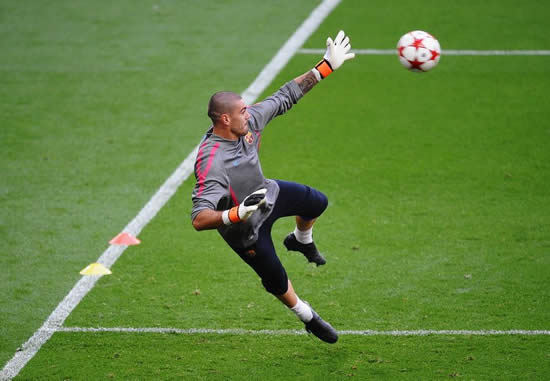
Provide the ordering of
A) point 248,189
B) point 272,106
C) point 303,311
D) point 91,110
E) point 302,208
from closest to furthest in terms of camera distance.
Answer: point 248,189 → point 303,311 → point 272,106 → point 302,208 → point 91,110

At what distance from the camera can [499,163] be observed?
1079 cm

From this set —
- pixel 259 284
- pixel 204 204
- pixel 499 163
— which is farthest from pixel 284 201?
pixel 499 163

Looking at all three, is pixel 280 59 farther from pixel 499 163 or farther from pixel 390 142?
pixel 499 163

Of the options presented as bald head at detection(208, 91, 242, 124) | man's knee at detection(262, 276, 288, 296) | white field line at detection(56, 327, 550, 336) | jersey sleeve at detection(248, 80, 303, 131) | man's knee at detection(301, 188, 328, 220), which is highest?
bald head at detection(208, 91, 242, 124)

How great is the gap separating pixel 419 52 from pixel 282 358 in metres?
3.21

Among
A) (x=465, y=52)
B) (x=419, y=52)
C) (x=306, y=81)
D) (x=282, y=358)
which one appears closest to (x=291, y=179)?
(x=419, y=52)

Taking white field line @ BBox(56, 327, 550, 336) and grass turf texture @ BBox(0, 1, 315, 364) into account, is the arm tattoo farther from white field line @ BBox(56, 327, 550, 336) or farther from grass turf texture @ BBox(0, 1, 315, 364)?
grass turf texture @ BBox(0, 1, 315, 364)

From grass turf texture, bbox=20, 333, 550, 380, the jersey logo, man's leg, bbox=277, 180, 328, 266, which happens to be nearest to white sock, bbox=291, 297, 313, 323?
grass turf texture, bbox=20, 333, 550, 380

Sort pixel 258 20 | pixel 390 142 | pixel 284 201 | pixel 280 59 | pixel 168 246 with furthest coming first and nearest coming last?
pixel 258 20 → pixel 280 59 → pixel 390 142 → pixel 168 246 → pixel 284 201

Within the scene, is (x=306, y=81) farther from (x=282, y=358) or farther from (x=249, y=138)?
A: (x=282, y=358)

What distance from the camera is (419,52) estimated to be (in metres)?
8.15

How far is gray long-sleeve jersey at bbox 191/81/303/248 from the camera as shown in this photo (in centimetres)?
625

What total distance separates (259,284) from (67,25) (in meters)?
9.62

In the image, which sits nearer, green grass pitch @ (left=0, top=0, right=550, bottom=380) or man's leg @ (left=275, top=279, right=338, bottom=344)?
man's leg @ (left=275, top=279, right=338, bottom=344)
